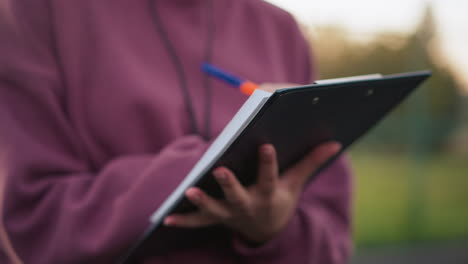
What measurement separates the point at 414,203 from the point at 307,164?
11.9ft

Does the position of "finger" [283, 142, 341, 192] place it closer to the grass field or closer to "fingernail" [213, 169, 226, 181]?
"fingernail" [213, 169, 226, 181]

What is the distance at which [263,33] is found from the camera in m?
0.90

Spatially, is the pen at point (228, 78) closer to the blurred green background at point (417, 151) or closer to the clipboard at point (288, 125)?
the clipboard at point (288, 125)

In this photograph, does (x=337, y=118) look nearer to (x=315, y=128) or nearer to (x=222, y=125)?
(x=315, y=128)

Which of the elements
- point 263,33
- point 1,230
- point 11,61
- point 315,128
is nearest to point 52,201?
point 1,230

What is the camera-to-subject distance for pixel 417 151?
12.9 ft

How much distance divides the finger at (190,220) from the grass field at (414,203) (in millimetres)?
3533

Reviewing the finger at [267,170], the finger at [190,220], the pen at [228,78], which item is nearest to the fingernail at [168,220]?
the finger at [190,220]

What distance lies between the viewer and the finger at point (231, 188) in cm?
52

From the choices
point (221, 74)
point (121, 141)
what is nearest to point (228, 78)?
point (221, 74)

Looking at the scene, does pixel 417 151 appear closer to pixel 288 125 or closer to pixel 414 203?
pixel 414 203

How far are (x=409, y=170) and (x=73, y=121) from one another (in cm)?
375

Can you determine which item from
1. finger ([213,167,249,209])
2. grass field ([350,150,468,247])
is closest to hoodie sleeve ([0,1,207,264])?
finger ([213,167,249,209])

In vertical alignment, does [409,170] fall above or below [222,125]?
below
